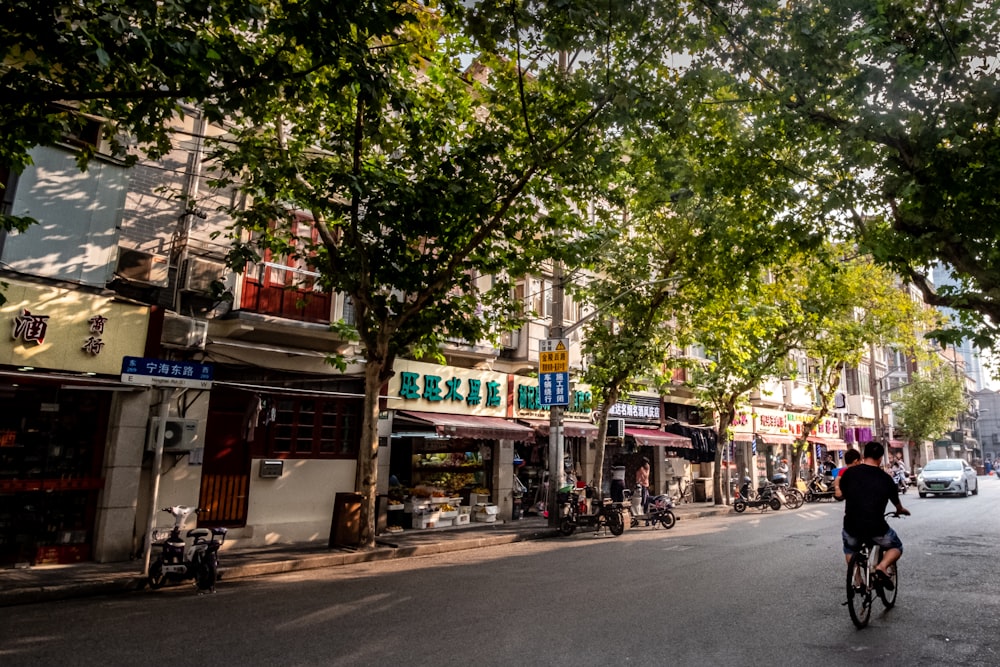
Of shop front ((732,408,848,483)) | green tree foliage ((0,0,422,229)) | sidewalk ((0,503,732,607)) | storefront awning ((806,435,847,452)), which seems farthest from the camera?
storefront awning ((806,435,847,452))

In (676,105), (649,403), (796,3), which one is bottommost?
(649,403)

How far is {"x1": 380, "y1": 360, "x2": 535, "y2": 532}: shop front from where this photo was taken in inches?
636

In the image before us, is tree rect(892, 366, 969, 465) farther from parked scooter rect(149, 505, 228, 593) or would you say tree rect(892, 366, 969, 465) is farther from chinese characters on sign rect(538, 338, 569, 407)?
parked scooter rect(149, 505, 228, 593)

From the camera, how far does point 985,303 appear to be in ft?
30.3

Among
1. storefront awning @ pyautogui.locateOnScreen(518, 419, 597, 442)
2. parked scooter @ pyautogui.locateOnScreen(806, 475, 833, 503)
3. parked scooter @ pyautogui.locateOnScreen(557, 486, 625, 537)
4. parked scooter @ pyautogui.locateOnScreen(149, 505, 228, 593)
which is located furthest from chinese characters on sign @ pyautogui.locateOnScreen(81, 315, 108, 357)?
parked scooter @ pyautogui.locateOnScreen(806, 475, 833, 503)

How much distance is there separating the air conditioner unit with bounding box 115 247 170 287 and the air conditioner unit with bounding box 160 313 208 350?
0.72 meters

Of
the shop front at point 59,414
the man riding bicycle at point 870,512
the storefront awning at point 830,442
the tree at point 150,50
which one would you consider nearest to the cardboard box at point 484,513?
the shop front at point 59,414

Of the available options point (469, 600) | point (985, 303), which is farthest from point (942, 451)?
point (469, 600)

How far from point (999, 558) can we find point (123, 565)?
49.5 feet

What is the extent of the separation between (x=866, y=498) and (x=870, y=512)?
15 centimetres

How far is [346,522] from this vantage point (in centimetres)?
1248

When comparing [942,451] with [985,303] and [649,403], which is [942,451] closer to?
[649,403]

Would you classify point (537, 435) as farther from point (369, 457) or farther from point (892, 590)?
point (892, 590)

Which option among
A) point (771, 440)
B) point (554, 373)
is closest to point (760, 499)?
point (771, 440)
